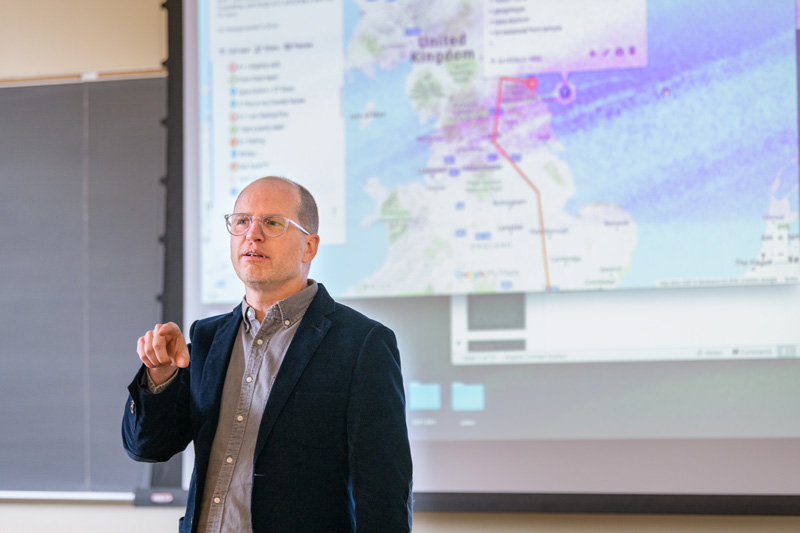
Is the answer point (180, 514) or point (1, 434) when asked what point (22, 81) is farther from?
point (180, 514)

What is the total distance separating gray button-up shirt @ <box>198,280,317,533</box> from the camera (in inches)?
53.4

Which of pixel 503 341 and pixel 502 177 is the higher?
pixel 502 177

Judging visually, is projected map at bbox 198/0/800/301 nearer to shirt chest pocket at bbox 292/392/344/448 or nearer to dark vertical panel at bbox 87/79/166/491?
dark vertical panel at bbox 87/79/166/491

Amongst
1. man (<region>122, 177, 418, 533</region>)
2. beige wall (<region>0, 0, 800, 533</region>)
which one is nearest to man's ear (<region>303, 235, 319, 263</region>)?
man (<region>122, 177, 418, 533</region>)

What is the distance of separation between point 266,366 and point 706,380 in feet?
5.37

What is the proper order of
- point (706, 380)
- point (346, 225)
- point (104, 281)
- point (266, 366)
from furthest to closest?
point (104, 281)
point (346, 225)
point (706, 380)
point (266, 366)

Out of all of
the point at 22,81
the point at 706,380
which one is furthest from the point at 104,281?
the point at 706,380

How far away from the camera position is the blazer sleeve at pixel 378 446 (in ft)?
4.32

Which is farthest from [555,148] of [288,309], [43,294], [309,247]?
[43,294]

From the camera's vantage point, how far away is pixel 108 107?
9.74ft

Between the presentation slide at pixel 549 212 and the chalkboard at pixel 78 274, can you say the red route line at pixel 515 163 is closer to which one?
the presentation slide at pixel 549 212

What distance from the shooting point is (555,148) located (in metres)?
2.48

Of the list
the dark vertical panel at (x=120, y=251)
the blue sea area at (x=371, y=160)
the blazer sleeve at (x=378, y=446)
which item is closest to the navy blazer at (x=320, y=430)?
the blazer sleeve at (x=378, y=446)

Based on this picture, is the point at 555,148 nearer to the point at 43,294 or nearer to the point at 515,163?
the point at 515,163
